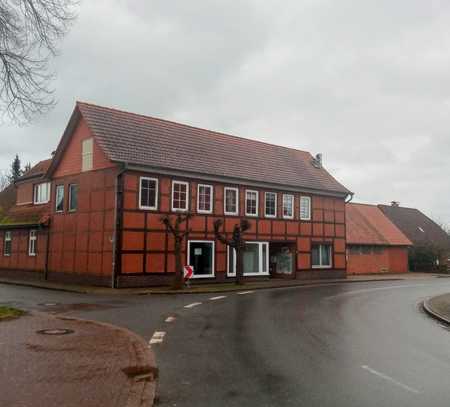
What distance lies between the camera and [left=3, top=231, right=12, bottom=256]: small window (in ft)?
106

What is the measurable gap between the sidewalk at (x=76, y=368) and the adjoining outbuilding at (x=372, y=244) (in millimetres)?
31357

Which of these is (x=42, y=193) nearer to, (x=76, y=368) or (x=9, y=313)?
(x=9, y=313)

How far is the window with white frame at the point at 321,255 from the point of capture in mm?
31642

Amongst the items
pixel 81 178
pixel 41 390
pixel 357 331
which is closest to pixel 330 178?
pixel 81 178

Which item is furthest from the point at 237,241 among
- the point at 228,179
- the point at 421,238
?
the point at 421,238

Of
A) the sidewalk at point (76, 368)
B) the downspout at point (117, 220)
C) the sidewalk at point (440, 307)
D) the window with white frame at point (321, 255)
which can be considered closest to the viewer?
the sidewalk at point (76, 368)

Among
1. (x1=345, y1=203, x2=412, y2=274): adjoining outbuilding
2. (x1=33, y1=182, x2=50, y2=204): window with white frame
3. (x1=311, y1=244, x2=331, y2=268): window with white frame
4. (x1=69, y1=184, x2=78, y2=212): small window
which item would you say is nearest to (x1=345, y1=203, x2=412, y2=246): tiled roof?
(x1=345, y1=203, x2=412, y2=274): adjoining outbuilding

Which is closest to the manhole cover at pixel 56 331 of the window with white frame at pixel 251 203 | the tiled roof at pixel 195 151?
the tiled roof at pixel 195 151

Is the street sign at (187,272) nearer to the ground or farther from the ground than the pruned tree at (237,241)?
nearer to the ground

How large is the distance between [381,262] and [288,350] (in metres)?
34.6

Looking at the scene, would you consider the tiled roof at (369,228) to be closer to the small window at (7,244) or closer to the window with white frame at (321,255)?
the window with white frame at (321,255)

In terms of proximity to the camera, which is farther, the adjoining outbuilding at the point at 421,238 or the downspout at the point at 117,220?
the adjoining outbuilding at the point at 421,238

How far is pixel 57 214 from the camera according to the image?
1092 inches

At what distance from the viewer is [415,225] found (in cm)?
5228
